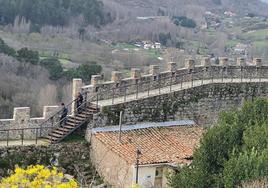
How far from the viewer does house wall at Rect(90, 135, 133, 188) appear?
22.4 metres

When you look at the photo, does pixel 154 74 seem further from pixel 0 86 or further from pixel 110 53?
pixel 110 53

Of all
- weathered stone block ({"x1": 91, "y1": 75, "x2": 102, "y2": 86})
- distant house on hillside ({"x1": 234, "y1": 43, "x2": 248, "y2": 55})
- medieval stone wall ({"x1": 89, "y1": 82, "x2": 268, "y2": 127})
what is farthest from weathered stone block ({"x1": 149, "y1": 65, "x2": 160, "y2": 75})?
distant house on hillside ({"x1": 234, "y1": 43, "x2": 248, "y2": 55})

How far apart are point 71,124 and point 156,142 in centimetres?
305

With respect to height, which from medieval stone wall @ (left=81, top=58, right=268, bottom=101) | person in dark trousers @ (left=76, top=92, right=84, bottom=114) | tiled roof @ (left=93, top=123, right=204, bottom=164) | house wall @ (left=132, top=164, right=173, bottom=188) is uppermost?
medieval stone wall @ (left=81, top=58, right=268, bottom=101)

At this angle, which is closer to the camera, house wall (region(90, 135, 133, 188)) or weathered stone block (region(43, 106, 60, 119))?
house wall (region(90, 135, 133, 188))

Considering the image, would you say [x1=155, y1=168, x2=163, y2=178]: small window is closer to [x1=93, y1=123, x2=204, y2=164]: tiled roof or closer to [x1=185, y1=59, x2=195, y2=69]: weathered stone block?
[x1=93, y1=123, x2=204, y2=164]: tiled roof

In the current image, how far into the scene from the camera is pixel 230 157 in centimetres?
1845

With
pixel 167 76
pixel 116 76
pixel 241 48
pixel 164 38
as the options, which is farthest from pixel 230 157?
pixel 164 38

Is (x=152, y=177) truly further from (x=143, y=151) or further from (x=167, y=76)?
(x=167, y=76)

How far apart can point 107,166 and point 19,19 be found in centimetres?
6739

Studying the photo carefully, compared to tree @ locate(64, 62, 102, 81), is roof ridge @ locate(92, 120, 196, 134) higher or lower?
higher

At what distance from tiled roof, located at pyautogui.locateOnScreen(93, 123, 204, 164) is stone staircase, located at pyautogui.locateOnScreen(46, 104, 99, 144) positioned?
0.61 meters

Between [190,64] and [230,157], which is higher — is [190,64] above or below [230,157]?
above

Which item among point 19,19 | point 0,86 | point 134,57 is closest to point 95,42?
point 19,19
